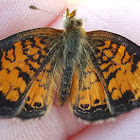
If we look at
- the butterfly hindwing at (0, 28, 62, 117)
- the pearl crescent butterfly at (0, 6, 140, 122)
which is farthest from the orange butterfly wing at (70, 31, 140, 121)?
the butterfly hindwing at (0, 28, 62, 117)

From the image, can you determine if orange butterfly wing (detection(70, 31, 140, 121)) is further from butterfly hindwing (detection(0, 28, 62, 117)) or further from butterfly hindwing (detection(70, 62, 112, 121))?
butterfly hindwing (detection(0, 28, 62, 117))

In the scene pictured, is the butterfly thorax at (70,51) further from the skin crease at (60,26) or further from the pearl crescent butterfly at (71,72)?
the skin crease at (60,26)

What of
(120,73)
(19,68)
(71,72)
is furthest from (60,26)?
(120,73)

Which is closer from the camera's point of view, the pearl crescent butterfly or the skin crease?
the pearl crescent butterfly

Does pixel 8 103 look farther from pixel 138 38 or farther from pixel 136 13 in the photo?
pixel 136 13

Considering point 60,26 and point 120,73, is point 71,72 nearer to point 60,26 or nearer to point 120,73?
point 120,73

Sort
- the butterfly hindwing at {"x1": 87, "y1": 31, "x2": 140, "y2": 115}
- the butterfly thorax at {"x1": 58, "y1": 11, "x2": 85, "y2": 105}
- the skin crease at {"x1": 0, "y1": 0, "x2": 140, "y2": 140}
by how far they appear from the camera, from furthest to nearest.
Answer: the skin crease at {"x1": 0, "y1": 0, "x2": 140, "y2": 140} → the butterfly thorax at {"x1": 58, "y1": 11, "x2": 85, "y2": 105} → the butterfly hindwing at {"x1": 87, "y1": 31, "x2": 140, "y2": 115}

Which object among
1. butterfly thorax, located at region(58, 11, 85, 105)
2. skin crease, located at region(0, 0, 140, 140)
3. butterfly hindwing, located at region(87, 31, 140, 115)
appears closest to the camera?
butterfly hindwing, located at region(87, 31, 140, 115)

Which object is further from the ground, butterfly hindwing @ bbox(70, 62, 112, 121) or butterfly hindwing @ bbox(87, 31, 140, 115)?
butterfly hindwing @ bbox(87, 31, 140, 115)
